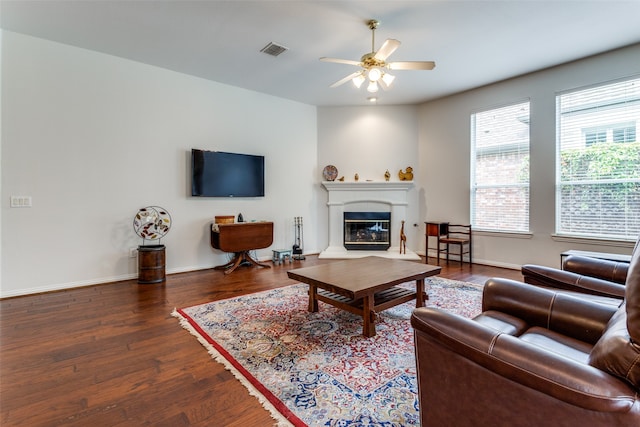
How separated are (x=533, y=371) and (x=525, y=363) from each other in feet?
0.09

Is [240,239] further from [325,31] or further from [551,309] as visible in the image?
[551,309]

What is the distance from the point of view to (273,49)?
3656mm

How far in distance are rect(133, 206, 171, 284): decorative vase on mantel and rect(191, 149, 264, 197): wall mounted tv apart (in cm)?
60

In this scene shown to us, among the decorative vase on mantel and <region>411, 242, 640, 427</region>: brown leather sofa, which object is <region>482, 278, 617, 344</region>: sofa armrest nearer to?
<region>411, 242, 640, 427</region>: brown leather sofa

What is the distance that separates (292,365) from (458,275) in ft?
9.95

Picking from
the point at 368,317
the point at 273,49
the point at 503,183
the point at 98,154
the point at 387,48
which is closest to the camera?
the point at 368,317

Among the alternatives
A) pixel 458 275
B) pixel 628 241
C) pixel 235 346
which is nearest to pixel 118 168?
pixel 235 346

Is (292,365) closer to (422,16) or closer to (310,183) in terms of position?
(422,16)

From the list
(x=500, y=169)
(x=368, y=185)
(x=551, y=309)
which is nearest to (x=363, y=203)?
(x=368, y=185)

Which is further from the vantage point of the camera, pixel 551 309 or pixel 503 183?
pixel 503 183

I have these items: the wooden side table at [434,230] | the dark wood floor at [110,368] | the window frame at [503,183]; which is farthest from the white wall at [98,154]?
the window frame at [503,183]

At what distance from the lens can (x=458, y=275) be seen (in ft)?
13.6

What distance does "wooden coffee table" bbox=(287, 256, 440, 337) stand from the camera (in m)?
2.29

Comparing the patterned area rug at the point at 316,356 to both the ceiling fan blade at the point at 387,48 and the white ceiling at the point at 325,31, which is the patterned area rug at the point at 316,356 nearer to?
the ceiling fan blade at the point at 387,48
